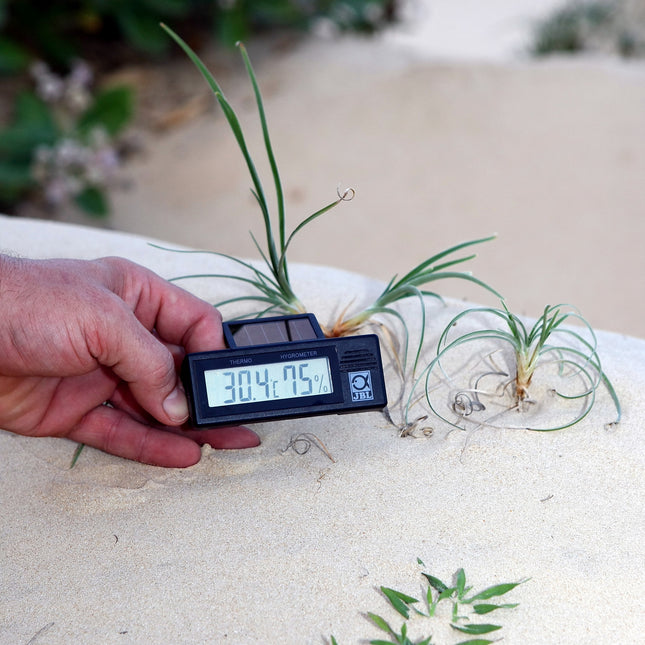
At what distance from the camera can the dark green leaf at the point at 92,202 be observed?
393 centimetres

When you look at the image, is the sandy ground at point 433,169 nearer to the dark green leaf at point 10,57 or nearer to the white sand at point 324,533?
the dark green leaf at point 10,57

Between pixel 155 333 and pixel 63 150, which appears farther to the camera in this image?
pixel 63 150

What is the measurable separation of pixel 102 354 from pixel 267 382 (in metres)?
0.30

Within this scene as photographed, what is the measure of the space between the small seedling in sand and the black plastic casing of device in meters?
0.33

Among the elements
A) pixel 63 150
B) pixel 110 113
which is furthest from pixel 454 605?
pixel 110 113

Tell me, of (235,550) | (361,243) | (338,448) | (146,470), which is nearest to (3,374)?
(146,470)

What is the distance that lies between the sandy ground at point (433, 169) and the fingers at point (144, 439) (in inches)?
70.0

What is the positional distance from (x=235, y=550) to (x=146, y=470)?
293 millimetres

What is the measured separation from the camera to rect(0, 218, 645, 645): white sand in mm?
1321

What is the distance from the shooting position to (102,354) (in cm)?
150

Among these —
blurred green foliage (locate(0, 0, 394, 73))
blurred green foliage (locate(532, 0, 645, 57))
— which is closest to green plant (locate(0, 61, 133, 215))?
blurred green foliage (locate(0, 0, 394, 73))

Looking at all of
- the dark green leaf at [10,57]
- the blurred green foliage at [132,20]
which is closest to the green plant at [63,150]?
the dark green leaf at [10,57]

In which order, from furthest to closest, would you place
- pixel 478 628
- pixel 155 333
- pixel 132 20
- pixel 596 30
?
1. pixel 596 30
2. pixel 132 20
3. pixel 155 333
4. pixel 478 628

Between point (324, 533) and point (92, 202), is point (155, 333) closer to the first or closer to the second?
point (324, 533)
